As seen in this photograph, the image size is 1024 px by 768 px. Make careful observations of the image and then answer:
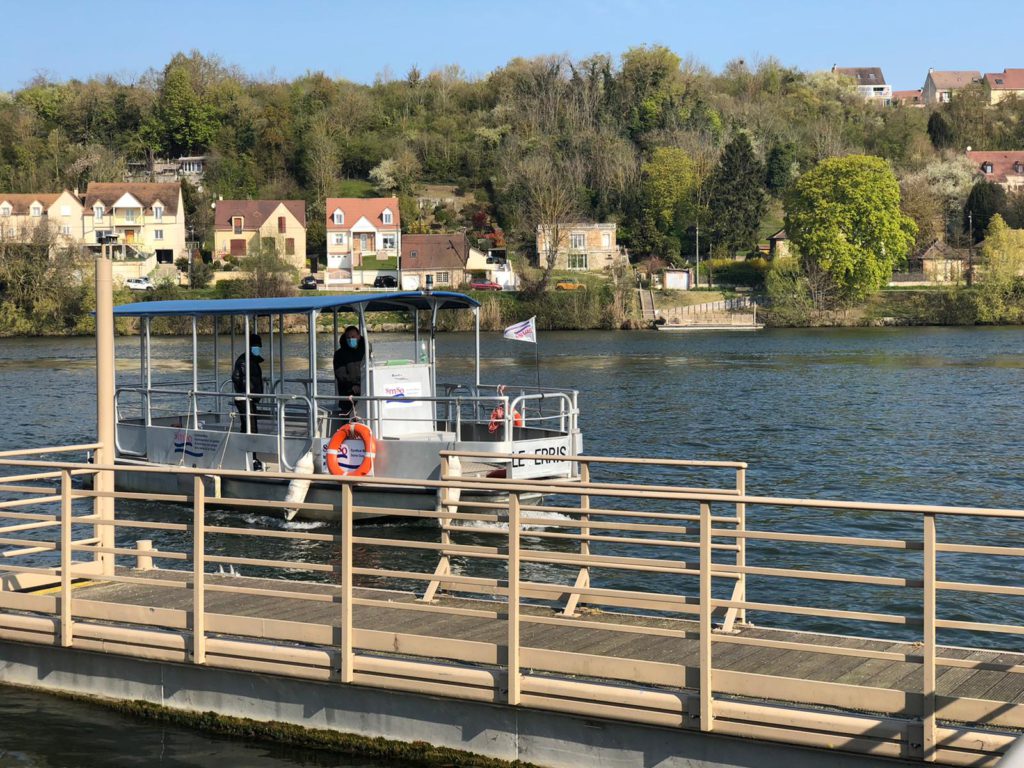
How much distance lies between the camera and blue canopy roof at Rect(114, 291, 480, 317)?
2266cm

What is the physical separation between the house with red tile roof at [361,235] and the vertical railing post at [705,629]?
116m

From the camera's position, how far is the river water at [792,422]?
18062mm

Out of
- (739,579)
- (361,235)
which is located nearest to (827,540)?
(739,579)

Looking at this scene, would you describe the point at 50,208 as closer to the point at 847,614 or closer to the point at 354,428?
the point at 354,428

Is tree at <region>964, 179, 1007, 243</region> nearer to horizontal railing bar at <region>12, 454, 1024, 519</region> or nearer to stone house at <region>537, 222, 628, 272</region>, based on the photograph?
stone house at <region>537, 222, 628, 272</region>

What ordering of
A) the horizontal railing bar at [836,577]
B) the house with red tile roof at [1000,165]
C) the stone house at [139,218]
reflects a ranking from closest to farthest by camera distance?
the horizontal railing bar at [836,577], the stone house at [139,218], the house with red tile roof at [1000,165]

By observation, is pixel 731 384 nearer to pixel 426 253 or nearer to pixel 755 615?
pixel 755 615

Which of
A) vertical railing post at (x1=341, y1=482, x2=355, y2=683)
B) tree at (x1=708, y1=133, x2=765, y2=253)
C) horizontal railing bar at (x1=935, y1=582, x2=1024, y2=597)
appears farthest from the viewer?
tree at (x1=708, y1=133, x2=765, y2=253)

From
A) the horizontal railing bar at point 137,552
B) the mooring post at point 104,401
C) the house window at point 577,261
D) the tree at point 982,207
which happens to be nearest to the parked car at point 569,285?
the house window at point 577,261

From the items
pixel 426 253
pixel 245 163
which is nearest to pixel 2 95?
pixel 245 163

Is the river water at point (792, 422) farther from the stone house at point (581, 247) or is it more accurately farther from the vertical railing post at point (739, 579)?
the stone house at point (581, 247)

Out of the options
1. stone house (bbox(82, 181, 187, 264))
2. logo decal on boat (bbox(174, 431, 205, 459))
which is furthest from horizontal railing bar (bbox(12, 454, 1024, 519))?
stone house (bbox(82, 181, 187, 264))

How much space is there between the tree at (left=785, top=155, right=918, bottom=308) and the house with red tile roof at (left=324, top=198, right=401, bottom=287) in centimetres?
4042

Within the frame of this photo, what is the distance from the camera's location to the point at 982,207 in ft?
411
